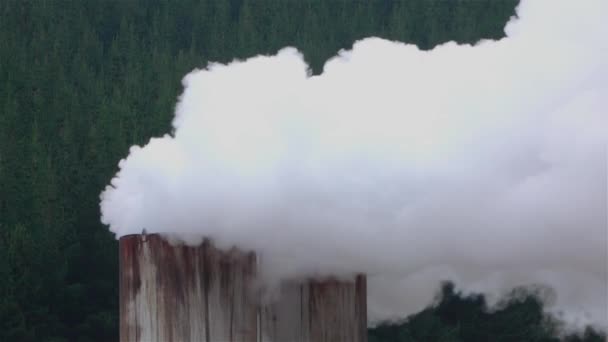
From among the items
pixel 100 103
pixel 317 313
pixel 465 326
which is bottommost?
pixel 317 313

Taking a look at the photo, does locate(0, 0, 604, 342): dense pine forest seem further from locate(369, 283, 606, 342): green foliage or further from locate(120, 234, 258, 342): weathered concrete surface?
locate(120, 234, 258, 342): weathered concrete surface

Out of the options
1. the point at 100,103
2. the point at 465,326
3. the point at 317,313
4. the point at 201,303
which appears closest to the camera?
the point at 201,303

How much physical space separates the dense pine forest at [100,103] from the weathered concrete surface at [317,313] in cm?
2120

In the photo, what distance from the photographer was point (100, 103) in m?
48.0

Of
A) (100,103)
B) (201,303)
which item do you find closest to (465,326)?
(100,103)

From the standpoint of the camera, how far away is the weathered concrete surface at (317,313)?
14.7ft

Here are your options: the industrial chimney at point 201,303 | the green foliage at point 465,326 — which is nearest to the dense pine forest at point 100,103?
the green foliage at point 465,326

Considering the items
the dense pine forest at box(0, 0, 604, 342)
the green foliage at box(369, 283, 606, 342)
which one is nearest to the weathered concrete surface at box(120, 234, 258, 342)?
the dense pine forest at box(0, 0, 604, 342)

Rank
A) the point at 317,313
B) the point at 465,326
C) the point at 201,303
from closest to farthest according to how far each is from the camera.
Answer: the point at 201,303 < the point at 317,313 < the point at 465,326

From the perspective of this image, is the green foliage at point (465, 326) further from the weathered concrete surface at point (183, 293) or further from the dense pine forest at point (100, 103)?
the weathered concrete surface at point (183, 293)

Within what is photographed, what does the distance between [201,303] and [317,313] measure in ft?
1.41

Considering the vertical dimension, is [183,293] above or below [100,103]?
below

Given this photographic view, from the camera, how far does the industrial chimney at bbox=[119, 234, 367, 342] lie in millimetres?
Result: 4320

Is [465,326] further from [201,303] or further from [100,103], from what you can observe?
[201,303]
